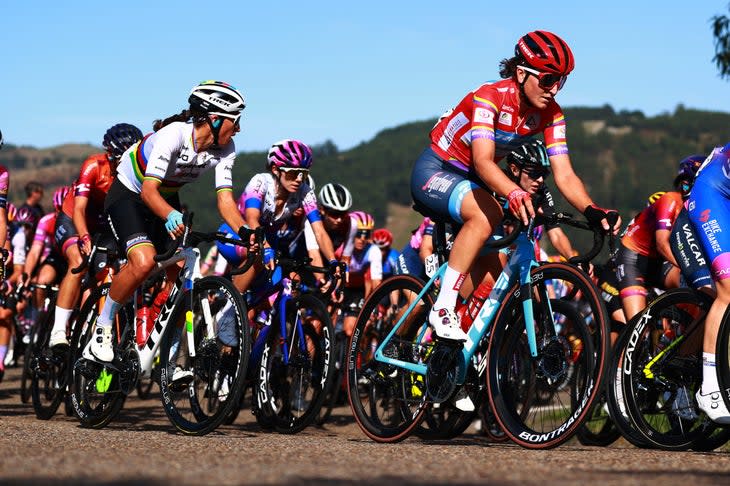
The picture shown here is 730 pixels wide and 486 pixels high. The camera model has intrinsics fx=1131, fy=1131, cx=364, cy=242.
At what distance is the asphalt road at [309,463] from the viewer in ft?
15.6

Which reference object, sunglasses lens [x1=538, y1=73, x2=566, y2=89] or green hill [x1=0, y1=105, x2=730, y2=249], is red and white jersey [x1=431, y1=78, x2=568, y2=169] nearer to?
sunglasses lens [x1=538, y1=73, x2=566, y2=89]

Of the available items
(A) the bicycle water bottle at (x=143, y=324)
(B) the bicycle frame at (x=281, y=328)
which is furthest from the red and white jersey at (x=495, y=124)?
(A) the bicycle water bottle at (x=143, y=324)

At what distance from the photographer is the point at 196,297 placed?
802cm

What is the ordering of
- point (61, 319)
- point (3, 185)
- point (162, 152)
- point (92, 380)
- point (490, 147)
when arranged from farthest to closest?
point (61, 319) < point (3, 185) < point (92, 380) < point (162, 152) < point (490, 147)

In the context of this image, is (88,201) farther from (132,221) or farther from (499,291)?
(499,291)

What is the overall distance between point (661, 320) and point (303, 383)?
3.06 m

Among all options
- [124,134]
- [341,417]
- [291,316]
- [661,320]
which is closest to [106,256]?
[124,134]

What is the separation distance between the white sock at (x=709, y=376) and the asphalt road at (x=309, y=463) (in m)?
0.38

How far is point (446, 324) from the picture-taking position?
702cm

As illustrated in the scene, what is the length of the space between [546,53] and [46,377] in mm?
5790

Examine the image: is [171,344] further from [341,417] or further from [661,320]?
[341,417]

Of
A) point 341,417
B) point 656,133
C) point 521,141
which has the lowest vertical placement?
point 341,417

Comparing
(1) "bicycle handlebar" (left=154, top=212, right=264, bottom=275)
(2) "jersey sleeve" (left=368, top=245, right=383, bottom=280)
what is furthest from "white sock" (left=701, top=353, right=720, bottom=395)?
(2) "jersey sleeve" (left=368, top=245, right=383, bottom=280)

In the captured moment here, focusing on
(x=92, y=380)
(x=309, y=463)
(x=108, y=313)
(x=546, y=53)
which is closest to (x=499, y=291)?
(x=546, y=53)
